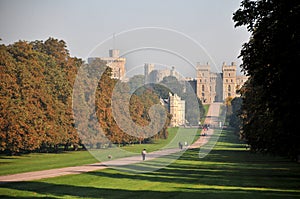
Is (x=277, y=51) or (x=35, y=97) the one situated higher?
(x=35, y=97)

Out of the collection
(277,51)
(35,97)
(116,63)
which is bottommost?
(277,51)

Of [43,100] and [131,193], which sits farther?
[43,100]

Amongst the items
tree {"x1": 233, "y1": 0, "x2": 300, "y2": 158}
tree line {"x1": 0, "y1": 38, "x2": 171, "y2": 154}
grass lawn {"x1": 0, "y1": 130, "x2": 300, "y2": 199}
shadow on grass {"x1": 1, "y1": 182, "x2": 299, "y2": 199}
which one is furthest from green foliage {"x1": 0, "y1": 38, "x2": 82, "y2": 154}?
tree {"x1": 233, "y1": 0, "x2": 300, "y2": 158}

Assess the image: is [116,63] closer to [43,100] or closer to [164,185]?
[43,100]

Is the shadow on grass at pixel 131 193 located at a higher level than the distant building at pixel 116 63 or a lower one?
lower

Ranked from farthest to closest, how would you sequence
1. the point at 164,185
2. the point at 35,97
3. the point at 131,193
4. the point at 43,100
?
the point at 43,100
the point at 35,97
the point at 164,185
the point at 131,193

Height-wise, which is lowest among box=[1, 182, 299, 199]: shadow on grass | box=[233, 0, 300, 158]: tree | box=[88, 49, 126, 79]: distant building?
box=[1, 182, 299, 199]: shadow on grass

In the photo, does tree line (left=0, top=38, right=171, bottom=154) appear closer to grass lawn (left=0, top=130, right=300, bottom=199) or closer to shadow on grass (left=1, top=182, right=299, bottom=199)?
grass lawn (left=0, top=130, right=300, bottom=199)

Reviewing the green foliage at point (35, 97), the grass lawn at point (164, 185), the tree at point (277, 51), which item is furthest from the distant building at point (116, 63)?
the tree at point (277, 51)

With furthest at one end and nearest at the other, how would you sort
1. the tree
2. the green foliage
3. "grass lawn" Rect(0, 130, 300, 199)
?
the green foliage → "grass lawn" Rect(0, 130, 300, 199) → the tree

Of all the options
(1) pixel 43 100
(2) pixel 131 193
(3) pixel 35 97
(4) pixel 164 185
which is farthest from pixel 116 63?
(2) pixel 131 193

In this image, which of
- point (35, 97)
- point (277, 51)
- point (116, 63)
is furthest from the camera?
point (116, 63)

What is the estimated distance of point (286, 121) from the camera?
2236cm

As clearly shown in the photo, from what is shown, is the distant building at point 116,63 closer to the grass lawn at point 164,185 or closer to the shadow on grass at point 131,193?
the grass lawn at point 164,185
